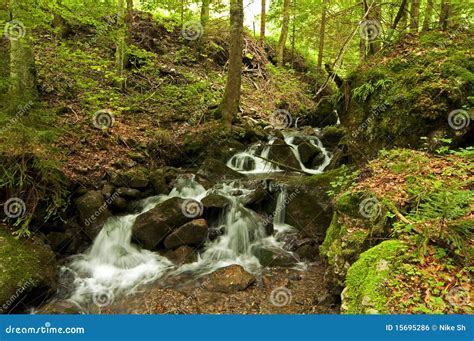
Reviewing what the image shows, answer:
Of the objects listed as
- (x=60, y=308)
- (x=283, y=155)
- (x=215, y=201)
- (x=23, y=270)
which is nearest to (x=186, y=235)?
(x=215, y=201)

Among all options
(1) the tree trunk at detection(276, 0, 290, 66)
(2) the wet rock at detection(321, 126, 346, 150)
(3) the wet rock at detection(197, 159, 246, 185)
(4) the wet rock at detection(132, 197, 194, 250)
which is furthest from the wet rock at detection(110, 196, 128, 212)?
(1) the tree trunk at detection(276, 0, 290, 66)

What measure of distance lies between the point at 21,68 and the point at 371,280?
9753 millimetres

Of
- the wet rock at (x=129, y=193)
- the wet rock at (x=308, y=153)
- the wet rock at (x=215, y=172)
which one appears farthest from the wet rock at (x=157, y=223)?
the wet rock at (x=308, y=153)

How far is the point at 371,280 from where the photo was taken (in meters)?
3.38

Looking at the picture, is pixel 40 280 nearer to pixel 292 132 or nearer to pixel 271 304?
pixel 271 304

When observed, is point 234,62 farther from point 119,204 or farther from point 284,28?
point 284,28

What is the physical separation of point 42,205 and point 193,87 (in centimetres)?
816

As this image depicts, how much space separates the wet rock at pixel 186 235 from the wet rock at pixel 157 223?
0.61 feet

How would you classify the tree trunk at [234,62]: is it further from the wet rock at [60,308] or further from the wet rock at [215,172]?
the wet rock at [60,308]

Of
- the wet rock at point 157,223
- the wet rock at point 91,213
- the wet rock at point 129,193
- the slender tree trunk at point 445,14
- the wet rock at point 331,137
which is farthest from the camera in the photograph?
the wet rock at point 331,137

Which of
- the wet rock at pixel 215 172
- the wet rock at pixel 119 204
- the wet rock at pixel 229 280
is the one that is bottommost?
the wet rock at pixel 229 280

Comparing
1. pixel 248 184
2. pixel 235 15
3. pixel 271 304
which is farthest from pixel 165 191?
pixel 235 15

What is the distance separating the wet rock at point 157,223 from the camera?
7.14 metres

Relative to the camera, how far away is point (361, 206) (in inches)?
200
